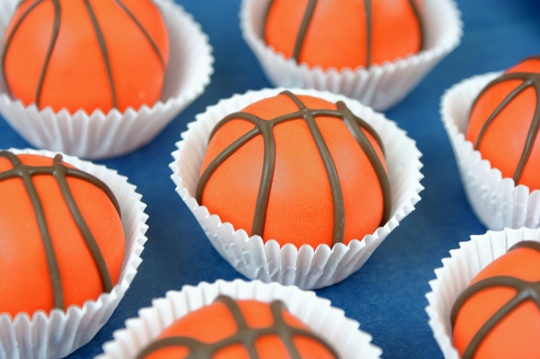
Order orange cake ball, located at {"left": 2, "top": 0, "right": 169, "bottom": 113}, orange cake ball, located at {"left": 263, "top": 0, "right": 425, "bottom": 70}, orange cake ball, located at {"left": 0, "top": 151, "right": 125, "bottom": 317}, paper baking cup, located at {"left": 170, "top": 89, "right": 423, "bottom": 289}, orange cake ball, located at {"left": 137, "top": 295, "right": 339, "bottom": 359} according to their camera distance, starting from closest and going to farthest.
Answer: orange cake ball, located at {"left": 137, "top": 295, "right": 339, "bottom": 359} → orange cake ball, located at {"left": 0, "top": 151, "right": 125, "bottom": 317} → paper baking cup, located at {"left": 170, "top": 89, "right": 423, "bottom": 289} → orange cake ball, located at {"left": 2, "top": 0, "right": 169, "bottom": 113} → orange cake ball, located at {"left": 263, "top": 0, "right": 425, "bottom": 70}

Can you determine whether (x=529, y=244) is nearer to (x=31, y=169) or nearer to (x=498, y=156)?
(x=498, y=156)

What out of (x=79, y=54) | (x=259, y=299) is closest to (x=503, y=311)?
(x=259, y=299)

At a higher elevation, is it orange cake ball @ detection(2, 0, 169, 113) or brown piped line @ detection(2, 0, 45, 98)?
brown piped line @ detection(2, 0, 45, 98)

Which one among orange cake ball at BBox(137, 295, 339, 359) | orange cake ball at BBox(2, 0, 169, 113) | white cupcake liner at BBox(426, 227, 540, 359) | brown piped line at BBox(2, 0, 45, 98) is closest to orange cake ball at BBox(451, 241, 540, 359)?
white cupcake liner at BBox(426, 227, 540, 359)

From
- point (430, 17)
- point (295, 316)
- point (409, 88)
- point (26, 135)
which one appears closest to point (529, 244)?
point (295, 316)

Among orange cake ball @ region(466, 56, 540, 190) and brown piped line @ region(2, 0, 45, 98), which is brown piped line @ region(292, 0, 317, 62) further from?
brown piped line @ region(2, 0, 45, 98)
